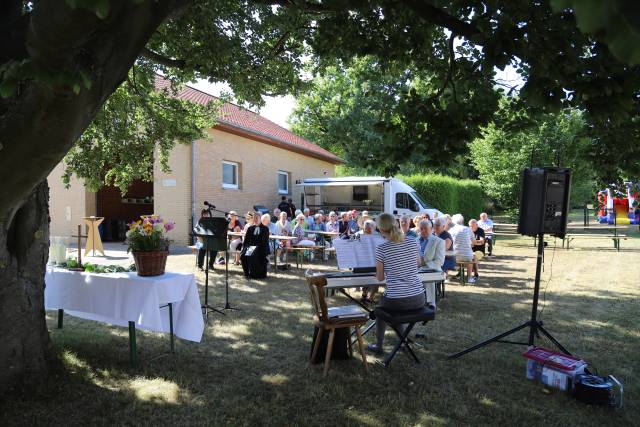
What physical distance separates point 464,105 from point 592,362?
314 centimetres

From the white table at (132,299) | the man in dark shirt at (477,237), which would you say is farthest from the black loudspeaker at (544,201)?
the man in dark shirt at (477,237)

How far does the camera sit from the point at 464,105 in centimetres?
523

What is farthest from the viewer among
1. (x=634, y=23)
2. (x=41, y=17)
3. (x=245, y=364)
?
(x=245, y=364)

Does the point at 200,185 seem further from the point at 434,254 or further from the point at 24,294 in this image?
the point at 24,294

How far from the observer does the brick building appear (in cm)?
1638

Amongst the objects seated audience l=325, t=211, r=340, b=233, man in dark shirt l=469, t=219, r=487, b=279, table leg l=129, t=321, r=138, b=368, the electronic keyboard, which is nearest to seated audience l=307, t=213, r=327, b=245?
seated audience l=325, t=211, r=340, b=233

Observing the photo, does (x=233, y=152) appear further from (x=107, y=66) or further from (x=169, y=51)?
(x=107, y=66)

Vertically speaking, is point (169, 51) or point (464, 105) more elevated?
point (169, 51)

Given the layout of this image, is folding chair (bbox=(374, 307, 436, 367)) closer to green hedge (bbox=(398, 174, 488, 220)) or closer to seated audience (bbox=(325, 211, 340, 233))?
seated audience (bbox=(325, 211, 340, 233))

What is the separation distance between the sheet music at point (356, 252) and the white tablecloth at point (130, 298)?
271 centimetres

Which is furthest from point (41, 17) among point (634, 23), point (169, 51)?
point (169, 51)

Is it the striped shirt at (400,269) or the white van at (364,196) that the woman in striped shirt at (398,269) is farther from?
the white van at (364,196)

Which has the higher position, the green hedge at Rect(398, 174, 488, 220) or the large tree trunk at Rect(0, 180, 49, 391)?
the green hedge at Rect(398, 174, 488, 220)

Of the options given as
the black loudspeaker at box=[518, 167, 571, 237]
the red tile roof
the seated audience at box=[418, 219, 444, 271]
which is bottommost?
the seated audience at box=[418, 219, 444, 271]
